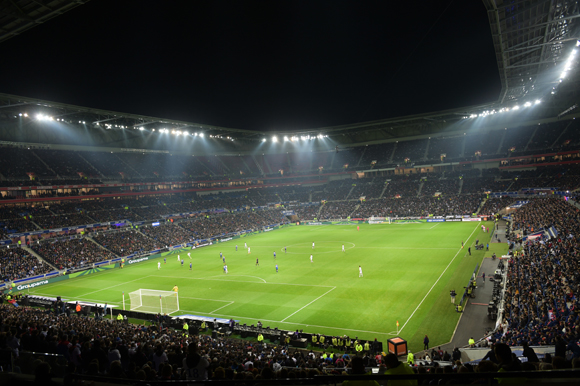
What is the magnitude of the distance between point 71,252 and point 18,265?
712cm

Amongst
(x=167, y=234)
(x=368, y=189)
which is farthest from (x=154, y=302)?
(x=368, y=189)

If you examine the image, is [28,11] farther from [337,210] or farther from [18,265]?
[337,210]

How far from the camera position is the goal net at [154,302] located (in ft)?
97.8

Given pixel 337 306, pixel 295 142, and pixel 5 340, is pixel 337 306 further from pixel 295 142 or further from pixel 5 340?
pixel 295 142

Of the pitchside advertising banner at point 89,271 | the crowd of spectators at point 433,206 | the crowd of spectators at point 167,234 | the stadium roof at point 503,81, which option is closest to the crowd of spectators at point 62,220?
the crowd of spectators at point 167,234

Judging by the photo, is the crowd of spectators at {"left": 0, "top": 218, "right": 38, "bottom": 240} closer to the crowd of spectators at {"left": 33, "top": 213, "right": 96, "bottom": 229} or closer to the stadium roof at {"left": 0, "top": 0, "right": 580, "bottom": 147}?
the crowd of spectators at {"left": 33, "top": 213, "right": 96, "bottom": 229}

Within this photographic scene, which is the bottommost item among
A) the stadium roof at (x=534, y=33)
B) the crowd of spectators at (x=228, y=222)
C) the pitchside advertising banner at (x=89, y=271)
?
the pitchside advertising banner at (x=89, y=271)

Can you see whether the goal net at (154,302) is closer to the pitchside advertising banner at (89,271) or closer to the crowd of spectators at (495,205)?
the pitchside advertising banner at (89,271)

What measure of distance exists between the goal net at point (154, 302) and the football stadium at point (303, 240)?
0.24 meters

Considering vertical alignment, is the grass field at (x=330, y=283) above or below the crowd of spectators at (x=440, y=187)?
below

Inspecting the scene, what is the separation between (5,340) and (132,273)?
36.7m

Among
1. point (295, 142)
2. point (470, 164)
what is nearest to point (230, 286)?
point (470, 164)

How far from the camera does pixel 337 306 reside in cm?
2761

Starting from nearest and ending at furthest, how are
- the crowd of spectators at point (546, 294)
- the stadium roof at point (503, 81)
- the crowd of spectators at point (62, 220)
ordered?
the crowd of spectators at point (546, 294) < the stadium roof at point (503, 81) < the crowd of spectators at point (62, 220)
